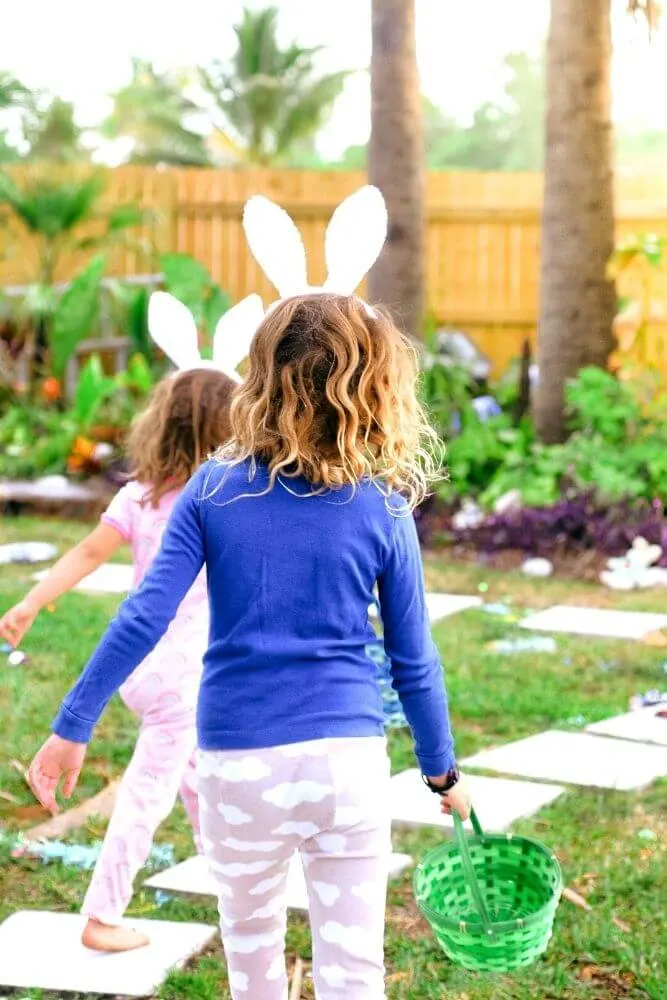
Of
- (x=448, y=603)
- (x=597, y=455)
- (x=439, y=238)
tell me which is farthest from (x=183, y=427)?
(x=439, y=238)

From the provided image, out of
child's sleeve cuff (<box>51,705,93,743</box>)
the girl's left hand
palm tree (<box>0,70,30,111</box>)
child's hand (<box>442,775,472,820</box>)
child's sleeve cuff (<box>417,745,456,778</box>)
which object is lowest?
child's hand (<box>442,775,472,820</box>)

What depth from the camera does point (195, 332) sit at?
3197mm

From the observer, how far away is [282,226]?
2.48m

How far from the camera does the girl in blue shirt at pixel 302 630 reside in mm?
2148

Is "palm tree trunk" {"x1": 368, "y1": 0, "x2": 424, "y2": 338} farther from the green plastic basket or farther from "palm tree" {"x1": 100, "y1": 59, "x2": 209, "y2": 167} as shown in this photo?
"palm tree" {"x1": 100, "y1": 59, "x2": 209, "y2": 167}

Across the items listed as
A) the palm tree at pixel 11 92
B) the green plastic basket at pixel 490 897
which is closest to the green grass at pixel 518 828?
the green plastic basket at pixel 490 897

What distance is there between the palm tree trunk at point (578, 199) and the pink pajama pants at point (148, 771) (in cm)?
552

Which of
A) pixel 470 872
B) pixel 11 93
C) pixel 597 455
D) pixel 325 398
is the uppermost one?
pixel 11 93

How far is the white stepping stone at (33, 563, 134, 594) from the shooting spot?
6941 mm

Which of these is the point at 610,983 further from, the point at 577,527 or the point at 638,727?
the point at 577,527

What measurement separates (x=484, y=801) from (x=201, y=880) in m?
0.92

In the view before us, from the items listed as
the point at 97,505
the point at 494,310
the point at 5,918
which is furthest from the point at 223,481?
the point at 494,310

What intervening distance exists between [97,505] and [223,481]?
23.5 ft

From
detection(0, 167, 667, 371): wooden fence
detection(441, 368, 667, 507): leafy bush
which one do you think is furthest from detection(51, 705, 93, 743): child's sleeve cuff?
detection(0, 167, 667, 371): wooden fence
